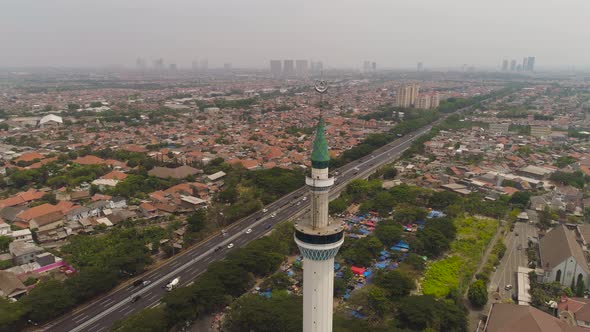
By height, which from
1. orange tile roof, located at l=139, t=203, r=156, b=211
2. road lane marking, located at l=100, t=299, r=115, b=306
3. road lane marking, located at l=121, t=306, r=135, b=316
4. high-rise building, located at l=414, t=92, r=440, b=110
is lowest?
road lane marking, located at l=100, t=299, r=115, b=306

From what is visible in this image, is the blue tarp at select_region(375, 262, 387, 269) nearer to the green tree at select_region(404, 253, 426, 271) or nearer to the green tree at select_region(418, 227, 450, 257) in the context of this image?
the green tree at select_region(404, 253, 426, 271)

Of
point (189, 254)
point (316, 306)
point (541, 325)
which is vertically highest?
point (316, 306)

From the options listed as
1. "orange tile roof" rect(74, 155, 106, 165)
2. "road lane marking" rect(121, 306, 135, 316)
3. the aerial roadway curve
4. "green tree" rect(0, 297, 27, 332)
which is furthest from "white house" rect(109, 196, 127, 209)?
"road lane marking" rect(121, 306, 135, 316)

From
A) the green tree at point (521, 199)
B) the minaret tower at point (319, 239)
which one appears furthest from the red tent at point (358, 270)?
the green tree at point (521, 199)

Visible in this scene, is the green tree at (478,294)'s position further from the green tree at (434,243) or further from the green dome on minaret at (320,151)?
the green dome on minaret at (320,151)

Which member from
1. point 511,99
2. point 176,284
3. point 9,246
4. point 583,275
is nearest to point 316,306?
point 176,284

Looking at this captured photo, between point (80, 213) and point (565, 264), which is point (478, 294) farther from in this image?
point (80, 213)

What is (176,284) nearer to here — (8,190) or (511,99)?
(8,190)
